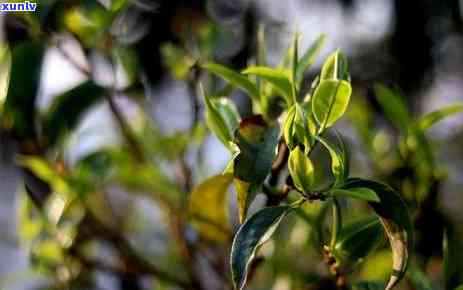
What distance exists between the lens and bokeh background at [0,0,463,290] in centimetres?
110

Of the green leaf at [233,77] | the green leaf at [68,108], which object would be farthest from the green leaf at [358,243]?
the green leaf at [68,108]

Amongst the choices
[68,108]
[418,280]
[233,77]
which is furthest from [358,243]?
[68,108]

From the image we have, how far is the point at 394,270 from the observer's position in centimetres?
54

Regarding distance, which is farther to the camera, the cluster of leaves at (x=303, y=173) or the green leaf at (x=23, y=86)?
the green leaf at (x=23, y=86)

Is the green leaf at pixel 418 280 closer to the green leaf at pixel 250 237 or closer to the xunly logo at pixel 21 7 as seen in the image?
the green leaf at pixel 250 237

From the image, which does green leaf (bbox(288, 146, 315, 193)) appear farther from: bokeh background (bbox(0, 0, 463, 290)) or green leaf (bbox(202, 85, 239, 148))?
bokeh background (bbox(0, 0, 463, 290))

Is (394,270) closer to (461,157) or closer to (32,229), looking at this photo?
(32,229)

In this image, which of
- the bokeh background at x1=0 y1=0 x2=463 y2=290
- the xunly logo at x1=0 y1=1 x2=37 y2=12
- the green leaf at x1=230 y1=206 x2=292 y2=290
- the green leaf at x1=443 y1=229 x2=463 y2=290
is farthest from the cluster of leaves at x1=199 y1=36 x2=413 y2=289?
the bokeh background at x1=0 y1=0 x2=463 y2=290

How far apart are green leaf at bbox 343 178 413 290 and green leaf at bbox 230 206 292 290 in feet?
0.18

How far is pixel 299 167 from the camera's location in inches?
21.7

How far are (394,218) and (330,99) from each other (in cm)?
10

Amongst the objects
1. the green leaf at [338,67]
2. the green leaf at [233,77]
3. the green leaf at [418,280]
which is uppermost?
the green leaf at [338,67]

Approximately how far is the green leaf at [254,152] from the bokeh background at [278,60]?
0.45 metres

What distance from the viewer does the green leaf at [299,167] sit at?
55 centimetres
